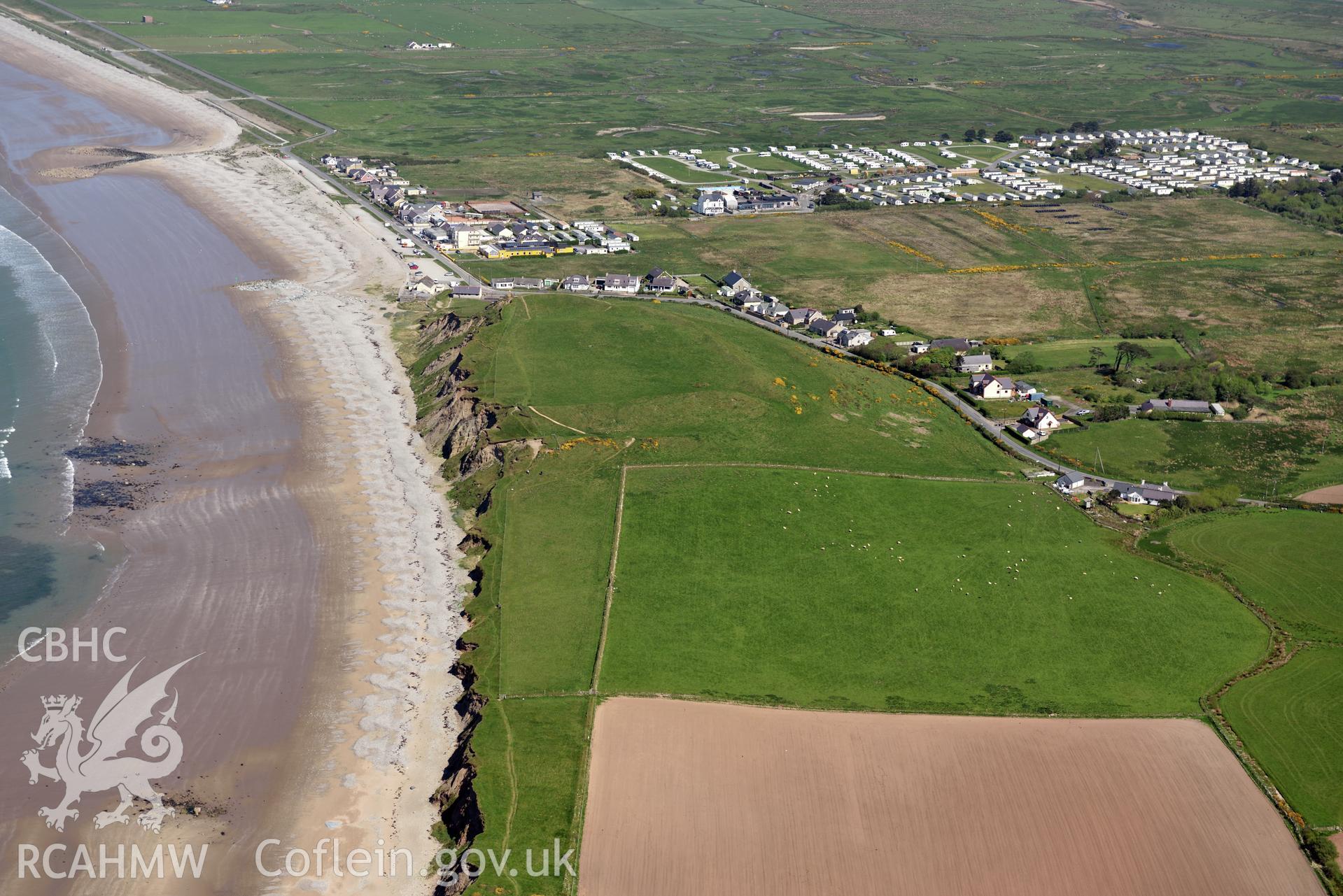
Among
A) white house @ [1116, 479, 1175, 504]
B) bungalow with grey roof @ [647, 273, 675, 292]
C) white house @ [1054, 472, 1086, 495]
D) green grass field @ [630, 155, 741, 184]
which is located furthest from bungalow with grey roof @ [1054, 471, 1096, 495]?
green grass field @ [630, 155, 741, 184]

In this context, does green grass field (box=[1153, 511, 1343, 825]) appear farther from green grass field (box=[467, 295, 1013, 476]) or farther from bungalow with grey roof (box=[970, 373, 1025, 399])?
bungalow with grey roof (box=[970, 373, 1025, 399])

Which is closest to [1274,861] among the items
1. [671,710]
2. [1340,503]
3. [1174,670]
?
[1174,670]

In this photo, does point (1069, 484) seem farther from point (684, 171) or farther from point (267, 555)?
point (684, 171)

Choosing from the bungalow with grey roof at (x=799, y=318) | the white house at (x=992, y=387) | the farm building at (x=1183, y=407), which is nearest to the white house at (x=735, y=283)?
the bungalow with grey roof at (x=799, y=318)

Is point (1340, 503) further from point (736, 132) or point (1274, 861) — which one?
point (736, 132)

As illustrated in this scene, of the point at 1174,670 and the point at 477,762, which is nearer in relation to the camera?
the point at 477,762
